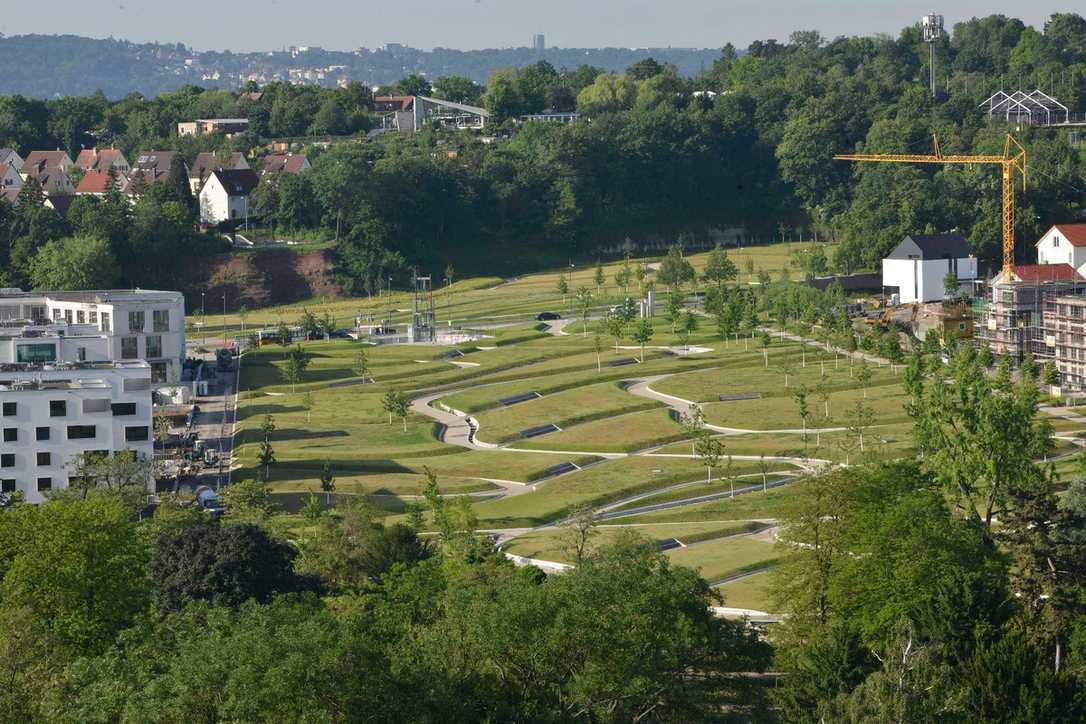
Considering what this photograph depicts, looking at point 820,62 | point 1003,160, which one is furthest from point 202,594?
point 820,62

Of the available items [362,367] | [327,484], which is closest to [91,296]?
[362,367]

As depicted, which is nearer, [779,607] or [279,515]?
[779,607]

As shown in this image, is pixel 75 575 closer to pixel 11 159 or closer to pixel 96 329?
pixel 96 329

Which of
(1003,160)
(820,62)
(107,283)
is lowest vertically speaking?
(107,283)

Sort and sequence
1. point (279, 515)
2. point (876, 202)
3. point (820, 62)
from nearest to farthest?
point (279, 515), point (876, 202), point (820, 62)

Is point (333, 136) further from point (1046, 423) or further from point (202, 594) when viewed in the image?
point (202, 594)

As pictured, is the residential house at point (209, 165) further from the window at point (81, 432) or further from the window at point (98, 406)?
the window at point (81, 432)

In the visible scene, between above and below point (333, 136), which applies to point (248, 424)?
below

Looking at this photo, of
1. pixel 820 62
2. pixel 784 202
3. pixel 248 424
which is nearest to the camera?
pixel 248 424
